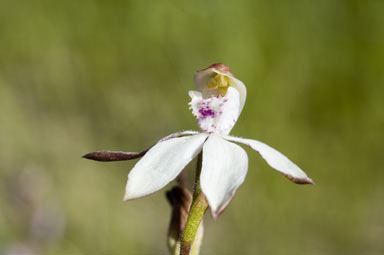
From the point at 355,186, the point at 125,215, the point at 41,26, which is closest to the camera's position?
the point at 125,215

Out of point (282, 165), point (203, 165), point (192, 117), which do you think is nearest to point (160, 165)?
point (203, 165)

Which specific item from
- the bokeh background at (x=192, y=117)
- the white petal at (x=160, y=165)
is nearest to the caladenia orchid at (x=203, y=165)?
the white petal at (x=160, y=165)

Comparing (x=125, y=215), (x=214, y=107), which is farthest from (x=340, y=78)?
(x=214, y=107)

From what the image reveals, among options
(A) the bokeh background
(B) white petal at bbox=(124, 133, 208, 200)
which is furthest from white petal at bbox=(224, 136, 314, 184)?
(A) the bokeh background

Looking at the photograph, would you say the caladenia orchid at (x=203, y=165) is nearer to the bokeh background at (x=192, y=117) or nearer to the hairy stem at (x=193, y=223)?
the hairy stem at (x=193, y=223)

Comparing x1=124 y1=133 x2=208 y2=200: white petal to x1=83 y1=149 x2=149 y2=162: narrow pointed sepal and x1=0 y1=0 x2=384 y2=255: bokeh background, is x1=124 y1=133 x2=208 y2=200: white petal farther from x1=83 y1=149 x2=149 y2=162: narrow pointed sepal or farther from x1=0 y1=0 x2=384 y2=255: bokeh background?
x1=0 y1=0 x2=384 y2=255: bokeh background

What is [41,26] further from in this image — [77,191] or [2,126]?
[77,191]

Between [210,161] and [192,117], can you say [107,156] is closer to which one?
[210,161]
